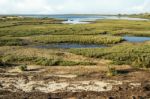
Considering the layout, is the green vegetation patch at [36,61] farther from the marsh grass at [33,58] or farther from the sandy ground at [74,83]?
the sandy ground at [74,83]

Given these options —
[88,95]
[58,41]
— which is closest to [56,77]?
[88,95]

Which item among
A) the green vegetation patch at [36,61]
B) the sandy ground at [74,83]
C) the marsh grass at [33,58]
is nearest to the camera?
the sandy ground at [74,83]

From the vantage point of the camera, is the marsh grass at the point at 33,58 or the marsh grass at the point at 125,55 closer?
the marsh grass at the point at 125,55

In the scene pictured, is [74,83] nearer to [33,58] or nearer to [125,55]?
[33,58]

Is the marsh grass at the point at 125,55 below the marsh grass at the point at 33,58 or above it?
above

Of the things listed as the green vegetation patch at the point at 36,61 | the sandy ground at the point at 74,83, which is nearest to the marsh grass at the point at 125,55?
the sandy ground at the point at 74,83

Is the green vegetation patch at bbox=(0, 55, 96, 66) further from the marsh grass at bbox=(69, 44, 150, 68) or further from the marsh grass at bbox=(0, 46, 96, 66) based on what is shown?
the marsh grass at bbox=(69, 44, 150, 68)

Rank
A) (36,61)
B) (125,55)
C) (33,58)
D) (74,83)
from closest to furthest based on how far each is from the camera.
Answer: (74,83), (36,61), (33,58), (125,55)

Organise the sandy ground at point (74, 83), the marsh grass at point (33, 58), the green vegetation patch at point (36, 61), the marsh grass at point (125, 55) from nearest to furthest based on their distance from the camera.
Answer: the sandy ground at point (74, 83), the marsh grass at point (125, 55), the green vegetation patch at point (36, 61), the marsh grass at point (33, 58)

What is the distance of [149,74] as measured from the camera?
79.0ft

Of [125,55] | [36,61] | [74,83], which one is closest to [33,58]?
[36,61]

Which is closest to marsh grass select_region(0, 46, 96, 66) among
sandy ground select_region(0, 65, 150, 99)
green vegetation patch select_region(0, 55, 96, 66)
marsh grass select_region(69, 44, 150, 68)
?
green vegetation patch select_region(0, 55, 96, 66)

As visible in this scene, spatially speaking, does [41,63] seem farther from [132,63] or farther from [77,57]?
[132,63]

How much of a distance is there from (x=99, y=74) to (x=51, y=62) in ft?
18.2
